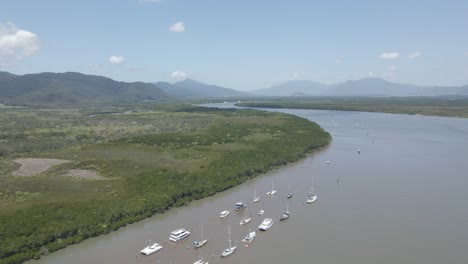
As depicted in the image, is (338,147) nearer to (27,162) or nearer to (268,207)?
(268,207)

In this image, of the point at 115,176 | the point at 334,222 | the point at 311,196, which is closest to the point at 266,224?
the point at 334,222

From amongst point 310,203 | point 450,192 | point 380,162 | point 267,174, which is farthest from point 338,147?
point 310,203

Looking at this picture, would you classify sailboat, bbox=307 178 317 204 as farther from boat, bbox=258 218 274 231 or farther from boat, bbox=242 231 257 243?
boat, bbox=242 231 257 243

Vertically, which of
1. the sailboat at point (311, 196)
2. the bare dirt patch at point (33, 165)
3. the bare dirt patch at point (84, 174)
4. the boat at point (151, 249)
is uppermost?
the bare dirt patch at point (33, 165)

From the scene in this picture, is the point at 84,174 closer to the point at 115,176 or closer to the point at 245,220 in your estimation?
the point at 115,176

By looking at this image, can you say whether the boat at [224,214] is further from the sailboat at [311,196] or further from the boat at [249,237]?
Answer: the sailboat at [311,196]

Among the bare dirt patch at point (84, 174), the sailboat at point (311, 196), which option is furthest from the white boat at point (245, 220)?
the bare dirt patch at point (84, 174)
